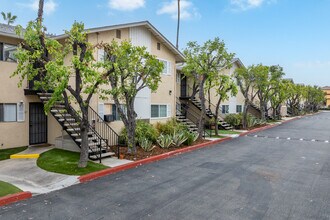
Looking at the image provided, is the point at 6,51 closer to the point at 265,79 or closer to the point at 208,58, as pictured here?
the point at 208,58

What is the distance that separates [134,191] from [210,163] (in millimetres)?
4755

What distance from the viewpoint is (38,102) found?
1423cm

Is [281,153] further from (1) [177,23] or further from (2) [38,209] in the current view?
(1) [177,23]

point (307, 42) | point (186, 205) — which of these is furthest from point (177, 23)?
point (186, 205)

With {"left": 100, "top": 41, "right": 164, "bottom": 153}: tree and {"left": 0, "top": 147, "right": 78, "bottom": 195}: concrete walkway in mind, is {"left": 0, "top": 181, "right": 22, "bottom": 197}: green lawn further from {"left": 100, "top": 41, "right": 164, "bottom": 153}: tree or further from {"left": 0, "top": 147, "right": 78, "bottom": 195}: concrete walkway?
{"left": 100, "top": 41, "right": 164, "bottom": 153}: tree

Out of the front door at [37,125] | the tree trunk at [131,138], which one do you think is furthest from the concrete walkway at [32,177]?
the tree trunk at [131,138]

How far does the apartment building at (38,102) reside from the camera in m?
12.9

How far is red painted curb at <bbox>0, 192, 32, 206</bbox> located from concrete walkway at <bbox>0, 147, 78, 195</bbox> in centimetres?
30

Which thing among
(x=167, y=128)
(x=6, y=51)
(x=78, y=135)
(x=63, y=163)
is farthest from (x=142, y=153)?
(x=6, y=51)

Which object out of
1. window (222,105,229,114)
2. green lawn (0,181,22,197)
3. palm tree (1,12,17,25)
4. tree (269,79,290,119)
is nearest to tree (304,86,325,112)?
tree (269,79,290,119)

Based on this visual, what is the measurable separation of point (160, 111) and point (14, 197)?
12.5m

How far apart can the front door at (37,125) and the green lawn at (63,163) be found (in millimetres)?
1904

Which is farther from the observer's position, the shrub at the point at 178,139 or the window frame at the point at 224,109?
the window frame at the point at 224,109

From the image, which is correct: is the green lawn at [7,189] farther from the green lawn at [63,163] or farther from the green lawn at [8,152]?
the green lawn at [8,152]
